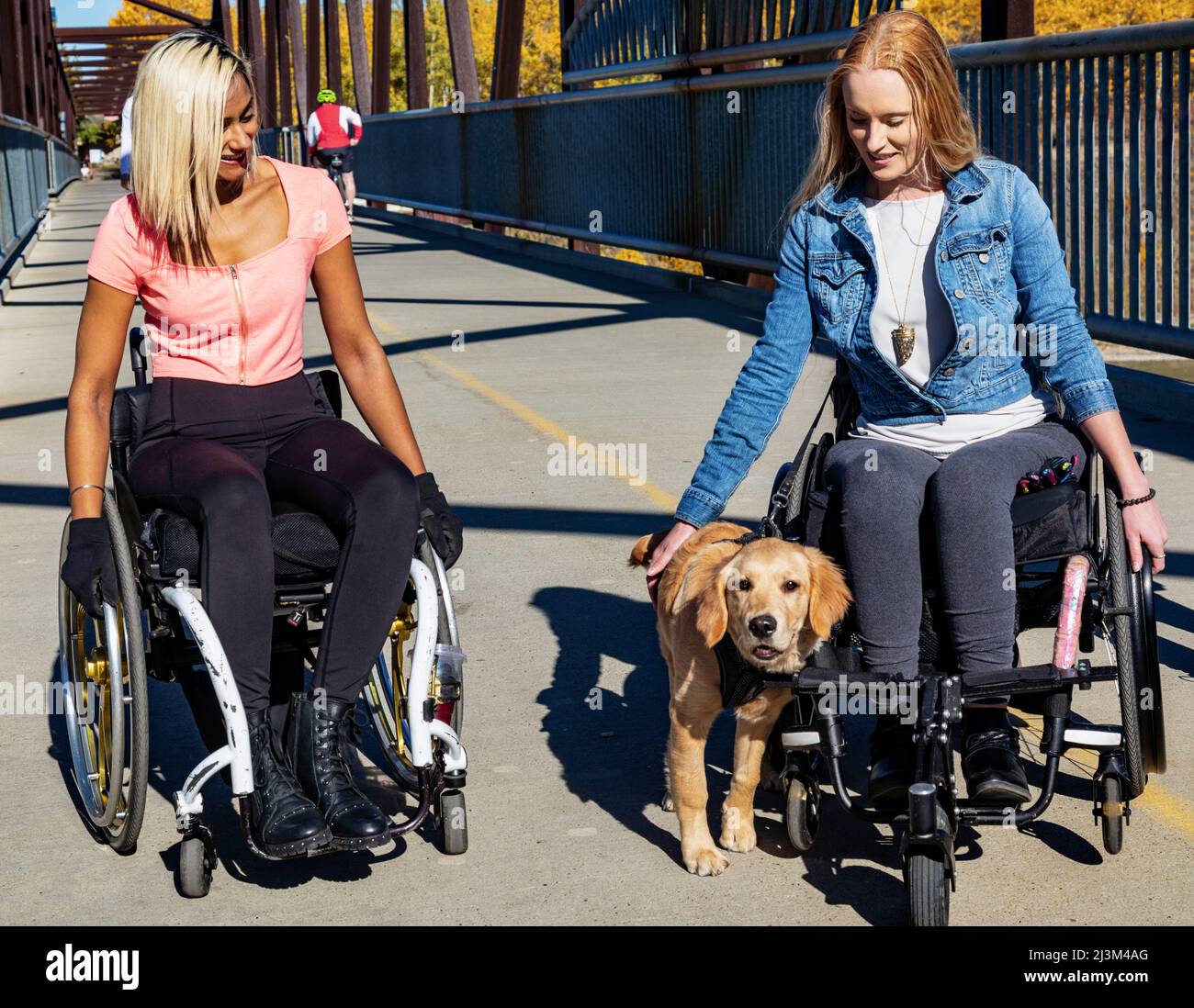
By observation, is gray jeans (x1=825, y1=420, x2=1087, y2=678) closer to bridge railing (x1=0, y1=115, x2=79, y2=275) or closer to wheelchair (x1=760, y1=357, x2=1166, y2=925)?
wheelchair (x1=760, y1=357, x2=1166, y2=925)

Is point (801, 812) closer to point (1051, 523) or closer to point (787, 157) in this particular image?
point (1051, 523)

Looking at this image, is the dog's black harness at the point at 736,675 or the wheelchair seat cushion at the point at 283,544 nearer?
the dog's black harness at the point at 736,675

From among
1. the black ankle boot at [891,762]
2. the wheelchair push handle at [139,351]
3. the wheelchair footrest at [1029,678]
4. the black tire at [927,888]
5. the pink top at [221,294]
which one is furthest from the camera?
the wheelchair push handle at [139,351]

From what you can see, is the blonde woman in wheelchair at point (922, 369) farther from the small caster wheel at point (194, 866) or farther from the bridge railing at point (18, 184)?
the bridge railing at point (18, 184)

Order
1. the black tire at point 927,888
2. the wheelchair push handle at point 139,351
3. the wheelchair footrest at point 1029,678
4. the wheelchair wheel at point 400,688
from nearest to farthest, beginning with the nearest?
the black tire at point 927,888
the wheelchair footrest at point 1029,678
the wheelchair wheel at point 400,688
the wheelchair push handle at point 139,351

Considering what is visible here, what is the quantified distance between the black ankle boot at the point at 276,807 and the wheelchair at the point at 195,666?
0.04m

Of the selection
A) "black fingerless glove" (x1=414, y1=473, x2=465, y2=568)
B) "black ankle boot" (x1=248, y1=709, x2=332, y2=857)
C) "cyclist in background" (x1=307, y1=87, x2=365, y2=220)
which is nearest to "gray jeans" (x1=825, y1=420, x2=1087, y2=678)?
"black fingerless glove" (x1=414, y1=473, x2=465, y2=568)

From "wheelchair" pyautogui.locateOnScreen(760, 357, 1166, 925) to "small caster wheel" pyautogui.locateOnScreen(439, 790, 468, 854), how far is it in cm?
71

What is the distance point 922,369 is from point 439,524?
1125mm

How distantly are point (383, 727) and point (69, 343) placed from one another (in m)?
10.0

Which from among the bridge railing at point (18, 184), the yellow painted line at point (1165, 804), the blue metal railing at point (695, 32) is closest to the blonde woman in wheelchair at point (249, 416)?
the yellow painted line at point (1165, 804)

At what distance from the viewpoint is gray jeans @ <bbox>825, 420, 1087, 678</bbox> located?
3.44 meters

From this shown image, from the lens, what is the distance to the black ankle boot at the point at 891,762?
3.43 meters

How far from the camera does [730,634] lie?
3502mm
